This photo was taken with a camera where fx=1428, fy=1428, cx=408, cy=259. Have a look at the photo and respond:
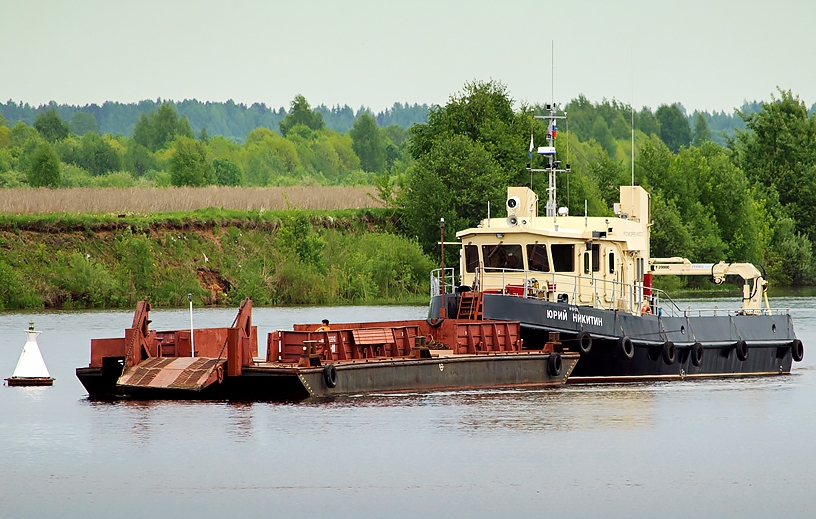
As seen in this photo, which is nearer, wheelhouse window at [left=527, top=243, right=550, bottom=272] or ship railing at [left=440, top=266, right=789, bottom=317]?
ship railing at [left=440, top=266, right=789, bottom=317]

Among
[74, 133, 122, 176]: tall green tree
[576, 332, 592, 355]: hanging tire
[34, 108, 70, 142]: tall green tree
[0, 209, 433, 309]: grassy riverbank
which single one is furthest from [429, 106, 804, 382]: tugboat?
[34, 108, 70, 142]: tall green tree

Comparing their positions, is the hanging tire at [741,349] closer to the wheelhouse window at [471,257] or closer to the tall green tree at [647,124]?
the wheelhouse window at [471,257]

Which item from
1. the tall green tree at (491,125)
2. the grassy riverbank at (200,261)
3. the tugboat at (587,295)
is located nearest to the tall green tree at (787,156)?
the tall green tree at (491,125)

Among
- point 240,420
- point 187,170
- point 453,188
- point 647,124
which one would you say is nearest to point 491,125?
point 453,188

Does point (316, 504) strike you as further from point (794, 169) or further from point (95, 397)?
point (794, 169)

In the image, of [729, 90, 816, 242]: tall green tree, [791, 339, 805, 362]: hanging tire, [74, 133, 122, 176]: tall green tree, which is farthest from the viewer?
[74, 133, 122, 176]: tall green tree

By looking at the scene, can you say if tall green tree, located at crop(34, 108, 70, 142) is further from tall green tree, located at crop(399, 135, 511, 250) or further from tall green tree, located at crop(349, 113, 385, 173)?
tall green tree, located at crop(399, 135, 511, 250)

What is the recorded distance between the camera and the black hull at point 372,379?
885 inches

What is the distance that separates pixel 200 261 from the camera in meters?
55.3

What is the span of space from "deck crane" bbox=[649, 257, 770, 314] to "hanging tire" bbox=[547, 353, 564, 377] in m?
5.09

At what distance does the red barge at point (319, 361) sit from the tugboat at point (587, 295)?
0.44m

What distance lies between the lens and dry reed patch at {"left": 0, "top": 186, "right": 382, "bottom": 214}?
5669cm

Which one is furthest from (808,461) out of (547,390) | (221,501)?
(221,501)

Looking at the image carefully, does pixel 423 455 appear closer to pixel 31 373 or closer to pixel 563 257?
pixel 563 257
